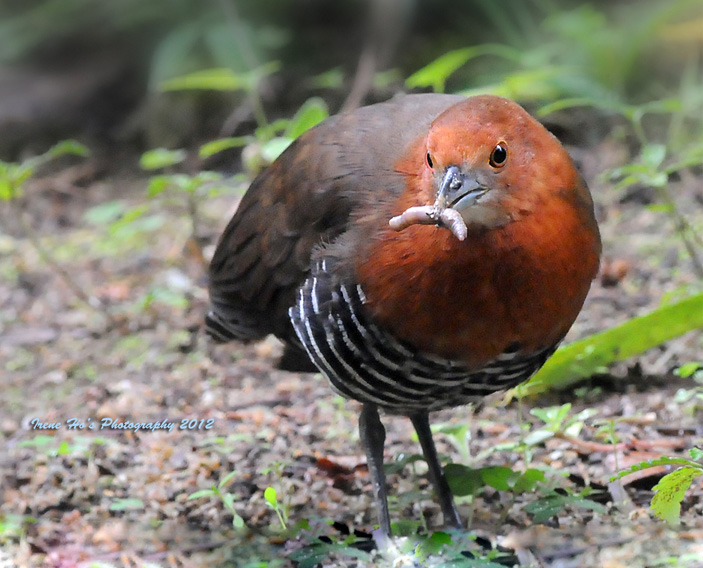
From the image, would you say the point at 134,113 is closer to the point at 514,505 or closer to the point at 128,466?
the point at 128,466

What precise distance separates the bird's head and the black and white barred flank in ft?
1.46

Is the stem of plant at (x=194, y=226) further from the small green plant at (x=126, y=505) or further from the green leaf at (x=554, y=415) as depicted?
the green leaf at (x=554, y=415)

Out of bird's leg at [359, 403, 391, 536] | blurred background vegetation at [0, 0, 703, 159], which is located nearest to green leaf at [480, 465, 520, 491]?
bird's leg at [359, 403, 391, 536]

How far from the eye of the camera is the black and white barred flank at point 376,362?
2.88 metres

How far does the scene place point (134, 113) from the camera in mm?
8562

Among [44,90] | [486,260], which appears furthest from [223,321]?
[44,90]

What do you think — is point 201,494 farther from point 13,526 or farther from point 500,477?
point 500,477

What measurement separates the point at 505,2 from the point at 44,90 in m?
4.36

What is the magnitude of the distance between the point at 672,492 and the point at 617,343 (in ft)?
4.39

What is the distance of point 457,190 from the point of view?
8.23 ft

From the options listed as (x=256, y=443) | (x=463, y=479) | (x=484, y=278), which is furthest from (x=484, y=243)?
(x=256, y=443)

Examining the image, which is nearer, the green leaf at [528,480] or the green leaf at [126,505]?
the green leaf at [528,480]

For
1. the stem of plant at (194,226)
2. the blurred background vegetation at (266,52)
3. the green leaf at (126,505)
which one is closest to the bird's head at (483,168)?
the green leaf at (126,505)

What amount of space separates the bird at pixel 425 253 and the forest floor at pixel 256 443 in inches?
14.0
